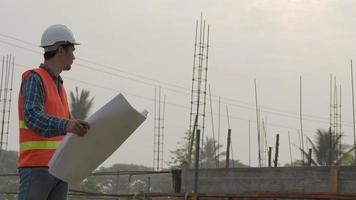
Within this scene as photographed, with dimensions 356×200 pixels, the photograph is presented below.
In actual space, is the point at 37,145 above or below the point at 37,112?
below

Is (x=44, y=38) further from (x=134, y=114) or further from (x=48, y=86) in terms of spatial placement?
(x=134, y=114)

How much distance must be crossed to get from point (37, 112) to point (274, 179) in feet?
29.3

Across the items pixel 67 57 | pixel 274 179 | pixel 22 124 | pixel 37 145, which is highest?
pixel 67 57

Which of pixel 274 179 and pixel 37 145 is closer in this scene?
pixel 37 145

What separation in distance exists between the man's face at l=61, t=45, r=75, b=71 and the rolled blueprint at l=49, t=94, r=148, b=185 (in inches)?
18.9

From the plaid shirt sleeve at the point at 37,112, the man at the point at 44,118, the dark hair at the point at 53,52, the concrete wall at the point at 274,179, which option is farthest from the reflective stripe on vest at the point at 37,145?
the concrete wall at the point at 274,179

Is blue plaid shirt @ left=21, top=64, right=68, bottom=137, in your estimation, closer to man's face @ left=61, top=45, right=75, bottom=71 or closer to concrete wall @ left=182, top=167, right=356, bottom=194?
man's face @ left=61, top=45, right=75, bottom=71

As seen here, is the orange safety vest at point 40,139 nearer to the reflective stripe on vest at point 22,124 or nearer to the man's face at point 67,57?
the reflective stripe on vest at point 22,124

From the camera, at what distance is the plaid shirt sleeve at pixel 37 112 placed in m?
2.94

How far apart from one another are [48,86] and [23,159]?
0.37 m

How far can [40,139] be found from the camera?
3096 mm

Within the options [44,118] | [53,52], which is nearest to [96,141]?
[44,118]

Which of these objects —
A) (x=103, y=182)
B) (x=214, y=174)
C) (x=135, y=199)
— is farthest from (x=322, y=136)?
(x=135, y=199)

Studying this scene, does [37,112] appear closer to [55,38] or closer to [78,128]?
[78,128]
